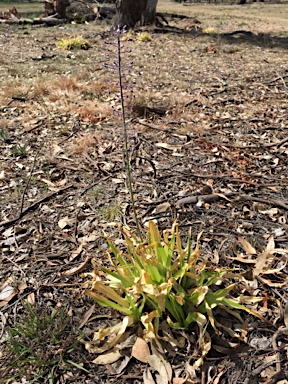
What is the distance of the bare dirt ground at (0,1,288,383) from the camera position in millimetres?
2170

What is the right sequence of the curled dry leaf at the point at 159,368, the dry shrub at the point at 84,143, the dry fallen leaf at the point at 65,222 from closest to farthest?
the curled dry leaf at the point at 159,368, the dry fallen leaf at the point at 65,222, the dry shrub at the point at 84,143

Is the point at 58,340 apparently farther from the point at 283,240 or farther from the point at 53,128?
the point at 53,128

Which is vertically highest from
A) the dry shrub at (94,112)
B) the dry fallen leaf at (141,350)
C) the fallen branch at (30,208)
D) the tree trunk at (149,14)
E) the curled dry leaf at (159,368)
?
the tree trunk at (149,14)

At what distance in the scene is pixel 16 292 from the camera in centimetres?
232

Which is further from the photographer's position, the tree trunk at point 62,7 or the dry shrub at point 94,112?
the tree trunk at point 62,7

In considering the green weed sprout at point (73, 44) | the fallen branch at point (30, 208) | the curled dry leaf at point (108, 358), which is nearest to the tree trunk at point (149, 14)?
the green weed sprout at point (73, 44)

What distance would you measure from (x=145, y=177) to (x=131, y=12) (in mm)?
8634

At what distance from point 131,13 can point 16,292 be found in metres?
9.95

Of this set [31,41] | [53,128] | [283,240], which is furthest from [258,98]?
[31,41]

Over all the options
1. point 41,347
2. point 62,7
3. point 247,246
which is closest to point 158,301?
point 41,347

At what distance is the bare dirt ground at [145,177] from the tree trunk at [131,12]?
455 centimetres

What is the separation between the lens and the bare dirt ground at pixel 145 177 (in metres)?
2.17

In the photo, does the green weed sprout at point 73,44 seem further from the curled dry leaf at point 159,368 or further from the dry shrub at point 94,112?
the curled dry leaf at point 159,368

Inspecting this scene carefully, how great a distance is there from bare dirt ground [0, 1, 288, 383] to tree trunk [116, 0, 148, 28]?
4551mm
